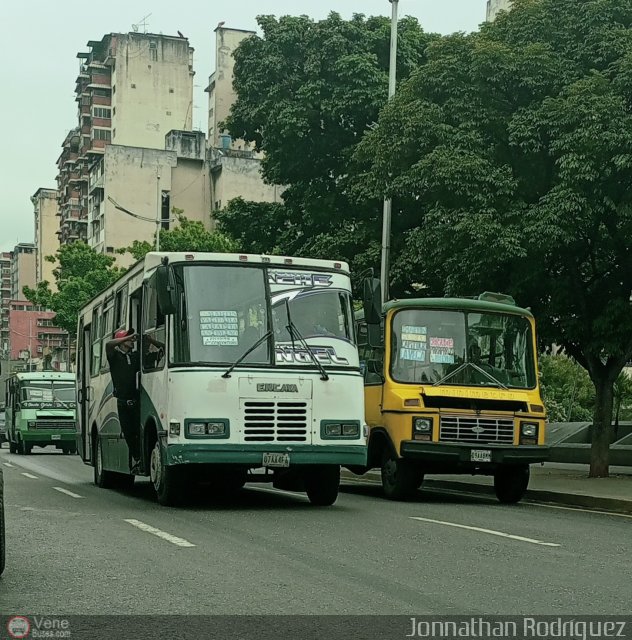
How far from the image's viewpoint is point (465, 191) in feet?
70.2

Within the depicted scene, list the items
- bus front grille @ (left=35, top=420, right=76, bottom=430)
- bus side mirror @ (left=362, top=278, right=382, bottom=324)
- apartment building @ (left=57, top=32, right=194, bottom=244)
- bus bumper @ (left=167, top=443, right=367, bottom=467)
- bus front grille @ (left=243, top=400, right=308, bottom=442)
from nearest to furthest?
bus bumper @ (left=167, top=443, right=367, bottom=467)
bus front grille @ (left=243, top=400, right=308, bottom=442)
bus side mirror @ (left=362, top=278, right=382, bottom=324)
bus front grille @ (left=35, top=420, right=76, bottom=430)
apartment building @ (left=57, top=32, right=194, bottom=244)

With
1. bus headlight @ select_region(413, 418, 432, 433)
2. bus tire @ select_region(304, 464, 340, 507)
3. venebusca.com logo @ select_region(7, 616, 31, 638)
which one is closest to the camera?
venebusca.com logo @ select_region(7, 616, 31, 638)

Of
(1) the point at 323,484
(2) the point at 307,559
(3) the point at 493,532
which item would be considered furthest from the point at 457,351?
(2) the point at 307,559

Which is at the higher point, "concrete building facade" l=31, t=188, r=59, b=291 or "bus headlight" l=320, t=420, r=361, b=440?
"concrete building facade" l=31, t=188, r=59, b=291

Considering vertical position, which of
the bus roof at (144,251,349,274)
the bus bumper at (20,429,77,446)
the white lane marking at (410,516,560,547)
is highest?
the bus roof at (144,251,349,274)

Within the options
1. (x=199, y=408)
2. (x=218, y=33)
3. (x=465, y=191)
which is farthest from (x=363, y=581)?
(x=218, y=33)

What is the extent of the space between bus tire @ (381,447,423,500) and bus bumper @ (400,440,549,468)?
37 centimetres

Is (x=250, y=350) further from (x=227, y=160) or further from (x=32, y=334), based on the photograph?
(x=32, y=334)

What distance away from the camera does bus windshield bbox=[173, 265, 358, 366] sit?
599 inches

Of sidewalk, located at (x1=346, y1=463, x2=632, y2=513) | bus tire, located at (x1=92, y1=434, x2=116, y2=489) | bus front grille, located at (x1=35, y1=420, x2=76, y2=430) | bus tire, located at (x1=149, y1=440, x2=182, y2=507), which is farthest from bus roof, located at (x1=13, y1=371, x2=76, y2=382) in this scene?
bus tire, located at (x1=149, y1=440, x2=182, y2=507)

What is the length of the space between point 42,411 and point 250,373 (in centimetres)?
2725

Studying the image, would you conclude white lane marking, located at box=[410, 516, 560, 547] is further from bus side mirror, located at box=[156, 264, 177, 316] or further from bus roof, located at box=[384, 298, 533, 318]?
bus roof, located at box=[384, 298, 533, 318]

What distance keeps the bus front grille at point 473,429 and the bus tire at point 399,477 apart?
0.73 metres

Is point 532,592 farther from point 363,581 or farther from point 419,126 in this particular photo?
point 419,126
